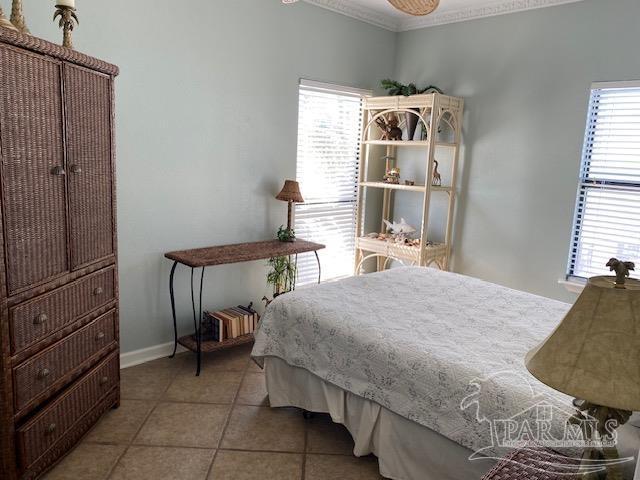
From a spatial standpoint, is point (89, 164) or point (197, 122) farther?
point (197, 122)

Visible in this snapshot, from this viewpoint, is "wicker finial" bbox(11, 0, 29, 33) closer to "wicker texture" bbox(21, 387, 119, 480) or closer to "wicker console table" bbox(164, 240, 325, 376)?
"wicker console table" bbox(164, 240, 325, 376)

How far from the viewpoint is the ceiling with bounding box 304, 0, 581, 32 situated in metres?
3.80

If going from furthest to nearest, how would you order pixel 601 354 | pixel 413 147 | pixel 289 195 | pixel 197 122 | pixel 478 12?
pixel 413 147 → pixel 478 12 → pixel 289 195 → pixel 197 122 → pixel 601 354

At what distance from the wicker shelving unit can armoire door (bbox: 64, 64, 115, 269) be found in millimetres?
2440

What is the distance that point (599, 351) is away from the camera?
953 mm

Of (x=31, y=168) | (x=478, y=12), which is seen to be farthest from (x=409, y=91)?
(x=31, y=168)

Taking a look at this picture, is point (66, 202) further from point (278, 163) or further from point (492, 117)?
point (492, 117)

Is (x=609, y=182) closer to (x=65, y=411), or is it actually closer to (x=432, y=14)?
(x=432, y=14)

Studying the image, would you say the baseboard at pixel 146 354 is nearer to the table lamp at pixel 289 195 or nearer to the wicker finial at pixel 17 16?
the table lamp at pixel 289 195

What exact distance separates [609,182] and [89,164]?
10.8 ft

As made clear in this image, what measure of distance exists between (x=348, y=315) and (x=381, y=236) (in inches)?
82.2

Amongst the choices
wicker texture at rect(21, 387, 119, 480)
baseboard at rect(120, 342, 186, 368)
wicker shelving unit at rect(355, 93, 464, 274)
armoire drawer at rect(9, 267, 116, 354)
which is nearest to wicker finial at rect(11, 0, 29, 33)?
armoire drawer at rect(9, 267, 116, 354)

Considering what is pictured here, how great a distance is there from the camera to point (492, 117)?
13.2 ft

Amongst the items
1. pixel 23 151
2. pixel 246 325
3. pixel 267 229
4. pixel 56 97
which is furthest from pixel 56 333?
pixel 267 229
